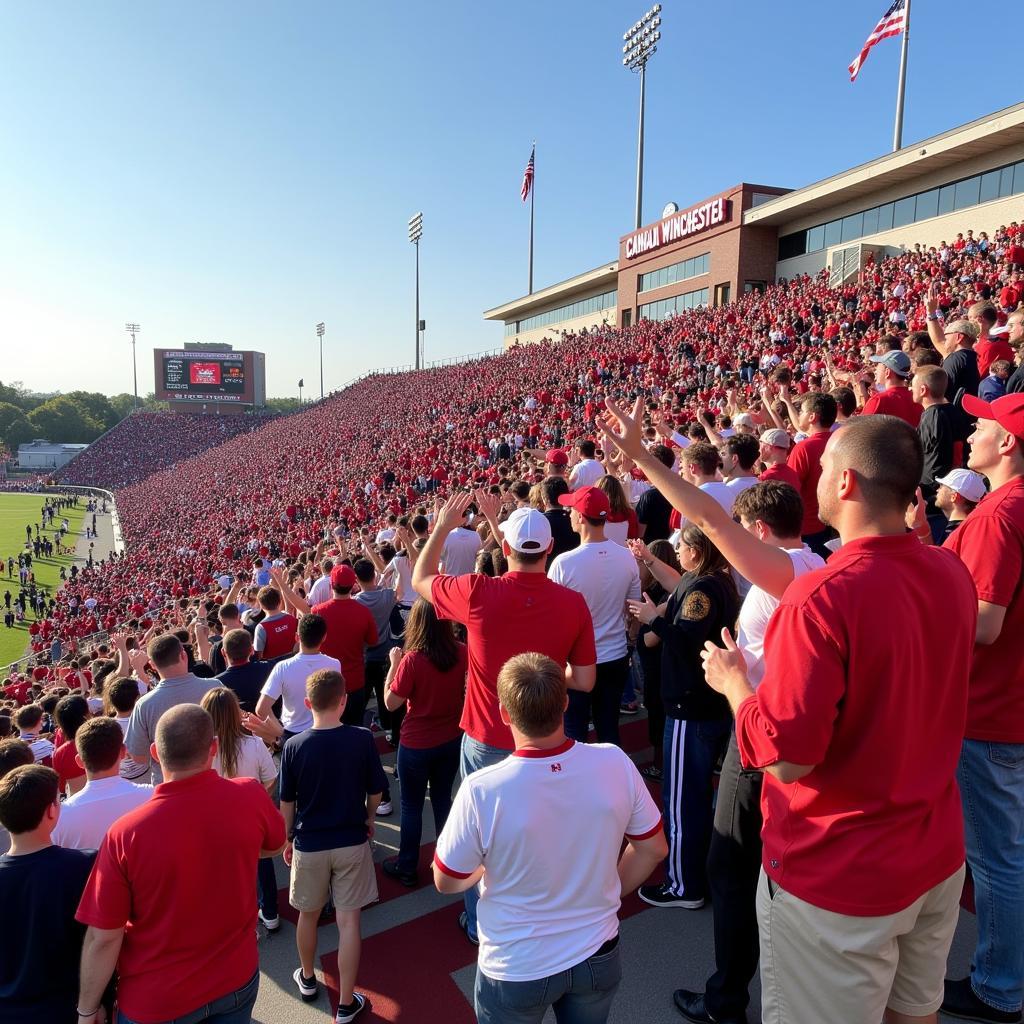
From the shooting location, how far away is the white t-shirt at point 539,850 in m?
2.04

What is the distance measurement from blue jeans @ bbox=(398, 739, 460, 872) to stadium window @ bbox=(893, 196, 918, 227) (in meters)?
27.6

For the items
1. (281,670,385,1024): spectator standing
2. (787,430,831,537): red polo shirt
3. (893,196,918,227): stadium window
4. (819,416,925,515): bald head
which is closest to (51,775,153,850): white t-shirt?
(281,670,385,1024): spectator standing

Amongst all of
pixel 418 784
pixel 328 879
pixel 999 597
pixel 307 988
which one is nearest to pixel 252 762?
pixel 328 879

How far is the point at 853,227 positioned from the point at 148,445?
64.1 m

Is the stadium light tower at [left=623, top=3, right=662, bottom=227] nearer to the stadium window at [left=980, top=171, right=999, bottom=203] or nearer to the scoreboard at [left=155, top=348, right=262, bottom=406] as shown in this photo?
the stadium window at [left=980, top=171, right=999, bottom=203]

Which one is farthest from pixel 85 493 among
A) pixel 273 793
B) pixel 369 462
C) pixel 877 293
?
pixel 273 793

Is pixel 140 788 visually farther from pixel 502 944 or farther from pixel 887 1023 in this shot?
pixel 887 1023

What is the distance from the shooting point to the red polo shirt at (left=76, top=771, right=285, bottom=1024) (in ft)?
7.62

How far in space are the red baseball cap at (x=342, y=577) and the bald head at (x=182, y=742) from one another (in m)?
2.84

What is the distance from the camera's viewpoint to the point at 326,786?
3.46 meters

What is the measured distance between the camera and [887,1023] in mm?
2092

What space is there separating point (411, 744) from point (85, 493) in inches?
2818

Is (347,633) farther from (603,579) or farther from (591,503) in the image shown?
(591,503)

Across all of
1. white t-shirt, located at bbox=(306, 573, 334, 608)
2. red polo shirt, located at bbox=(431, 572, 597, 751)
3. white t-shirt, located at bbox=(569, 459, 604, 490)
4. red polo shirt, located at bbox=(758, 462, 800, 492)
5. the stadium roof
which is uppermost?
the stadium roof
